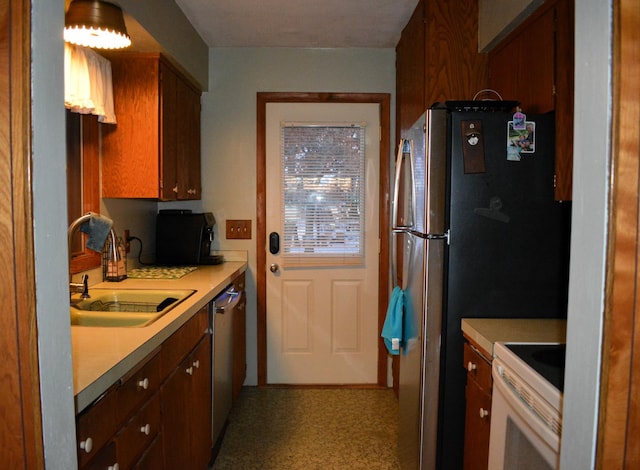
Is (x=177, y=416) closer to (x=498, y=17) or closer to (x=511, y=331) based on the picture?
(x=511, y=331)

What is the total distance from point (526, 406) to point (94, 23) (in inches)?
72.6

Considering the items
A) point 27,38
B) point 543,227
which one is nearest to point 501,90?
point 543,227

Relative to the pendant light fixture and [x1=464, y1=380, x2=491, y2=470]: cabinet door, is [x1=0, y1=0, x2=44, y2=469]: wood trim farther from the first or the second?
[x1=464, y1=380, x2=491, y2=470]: cabinet door

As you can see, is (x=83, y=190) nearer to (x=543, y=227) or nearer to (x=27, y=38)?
(x=27, y=38)

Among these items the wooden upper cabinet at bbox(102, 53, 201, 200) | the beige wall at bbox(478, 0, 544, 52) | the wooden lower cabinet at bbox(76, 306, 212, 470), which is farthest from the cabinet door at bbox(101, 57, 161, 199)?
the beige wall at bbox(478, 0, 544, 52)

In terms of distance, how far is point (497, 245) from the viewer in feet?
5.62

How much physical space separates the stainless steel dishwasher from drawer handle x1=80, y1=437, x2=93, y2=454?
1168 millimetres

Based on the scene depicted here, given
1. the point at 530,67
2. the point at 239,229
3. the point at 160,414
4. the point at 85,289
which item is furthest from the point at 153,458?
the point at 530,67

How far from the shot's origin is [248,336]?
10.7 ft

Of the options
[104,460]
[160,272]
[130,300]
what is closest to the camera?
[104,460]

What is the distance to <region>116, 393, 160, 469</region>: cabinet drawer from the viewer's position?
1.18 metres

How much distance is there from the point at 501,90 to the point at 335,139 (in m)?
1.21

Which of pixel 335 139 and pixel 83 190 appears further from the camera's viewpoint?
pixel 335 139

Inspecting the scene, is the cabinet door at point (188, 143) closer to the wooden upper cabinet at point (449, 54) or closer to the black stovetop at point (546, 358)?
the wooden upper cabinet at point (449, 54)
